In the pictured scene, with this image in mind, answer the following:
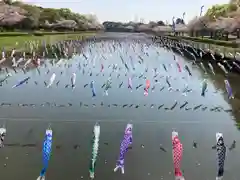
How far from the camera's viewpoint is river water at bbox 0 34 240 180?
15.1 metres

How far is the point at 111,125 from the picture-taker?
20391 mm

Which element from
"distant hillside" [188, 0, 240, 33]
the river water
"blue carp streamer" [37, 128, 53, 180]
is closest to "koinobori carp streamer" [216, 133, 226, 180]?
the river water

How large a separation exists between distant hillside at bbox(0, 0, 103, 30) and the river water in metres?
39.4

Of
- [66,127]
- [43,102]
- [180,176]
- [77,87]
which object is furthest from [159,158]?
[77,87]

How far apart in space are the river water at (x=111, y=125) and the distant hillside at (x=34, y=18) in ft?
129

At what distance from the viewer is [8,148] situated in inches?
656

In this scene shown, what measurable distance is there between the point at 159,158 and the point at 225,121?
7006mm

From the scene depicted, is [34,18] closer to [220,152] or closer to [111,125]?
[111,125]

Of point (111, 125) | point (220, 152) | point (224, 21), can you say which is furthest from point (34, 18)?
point (220, 152)

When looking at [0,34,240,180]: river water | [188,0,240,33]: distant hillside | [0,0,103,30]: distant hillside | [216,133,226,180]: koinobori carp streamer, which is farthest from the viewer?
[0,0,103,30]: distant hillside

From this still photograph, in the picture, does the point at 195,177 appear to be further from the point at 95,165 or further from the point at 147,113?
the point at 147,113

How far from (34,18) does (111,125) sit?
69158 millimetres

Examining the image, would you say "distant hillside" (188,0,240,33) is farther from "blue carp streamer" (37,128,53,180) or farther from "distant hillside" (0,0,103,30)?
"blue carp streamer" (37,128,53,180)

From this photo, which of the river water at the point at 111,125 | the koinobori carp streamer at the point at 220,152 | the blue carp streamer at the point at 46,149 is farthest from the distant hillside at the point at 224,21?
the blue carp streamer at the point at 46,149
